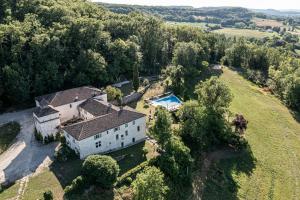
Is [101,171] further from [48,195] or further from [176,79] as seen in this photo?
[176,79]

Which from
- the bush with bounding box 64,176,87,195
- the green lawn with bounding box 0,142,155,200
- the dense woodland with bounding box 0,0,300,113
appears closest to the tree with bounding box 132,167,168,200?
the green lawn with bounding box 0,142,155,200

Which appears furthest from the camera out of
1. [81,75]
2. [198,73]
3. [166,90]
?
→ [198,73]

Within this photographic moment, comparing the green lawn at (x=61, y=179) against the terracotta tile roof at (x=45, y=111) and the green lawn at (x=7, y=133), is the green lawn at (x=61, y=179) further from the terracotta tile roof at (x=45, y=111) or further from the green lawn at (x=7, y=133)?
the green lawn at (x=7, y=133)

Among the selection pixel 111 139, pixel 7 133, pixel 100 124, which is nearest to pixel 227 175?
pixel 111 139

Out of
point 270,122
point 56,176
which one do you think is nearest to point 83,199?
point 56,176

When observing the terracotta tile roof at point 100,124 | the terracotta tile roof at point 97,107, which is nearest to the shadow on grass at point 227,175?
the terracotta tile roof at point 100,124

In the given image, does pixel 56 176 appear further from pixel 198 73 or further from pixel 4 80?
pixel 198 73
